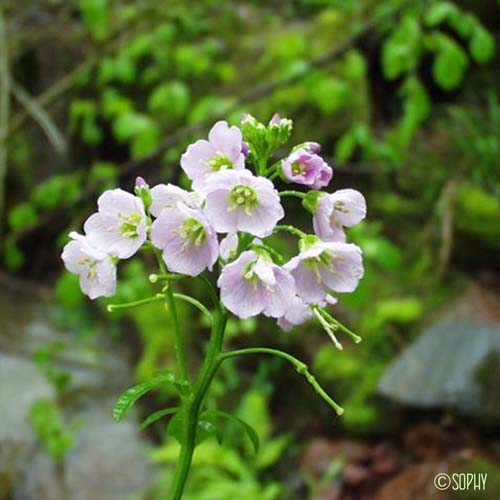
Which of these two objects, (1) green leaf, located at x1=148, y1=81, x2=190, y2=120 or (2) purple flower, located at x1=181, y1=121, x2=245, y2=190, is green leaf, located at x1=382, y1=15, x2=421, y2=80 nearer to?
(1) green leaf, located at x1=148, y1=81, x2=190, y2=120

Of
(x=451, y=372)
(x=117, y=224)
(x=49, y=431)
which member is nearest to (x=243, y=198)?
(x=117, y=224)

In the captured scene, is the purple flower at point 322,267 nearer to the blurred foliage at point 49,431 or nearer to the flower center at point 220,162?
the flower center at point 220,162

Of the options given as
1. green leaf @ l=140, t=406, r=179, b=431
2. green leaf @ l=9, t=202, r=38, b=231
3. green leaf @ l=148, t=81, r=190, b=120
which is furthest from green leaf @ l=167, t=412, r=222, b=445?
green leaf @ l=9, t=202, r=38, b=231

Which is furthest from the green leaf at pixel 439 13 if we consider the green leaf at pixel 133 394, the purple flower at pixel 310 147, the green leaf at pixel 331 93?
the green leaf at pixel 133 394

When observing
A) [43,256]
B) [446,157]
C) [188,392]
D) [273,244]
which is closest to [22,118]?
[43,256]

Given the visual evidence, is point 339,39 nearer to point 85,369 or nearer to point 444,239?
point 444,239
